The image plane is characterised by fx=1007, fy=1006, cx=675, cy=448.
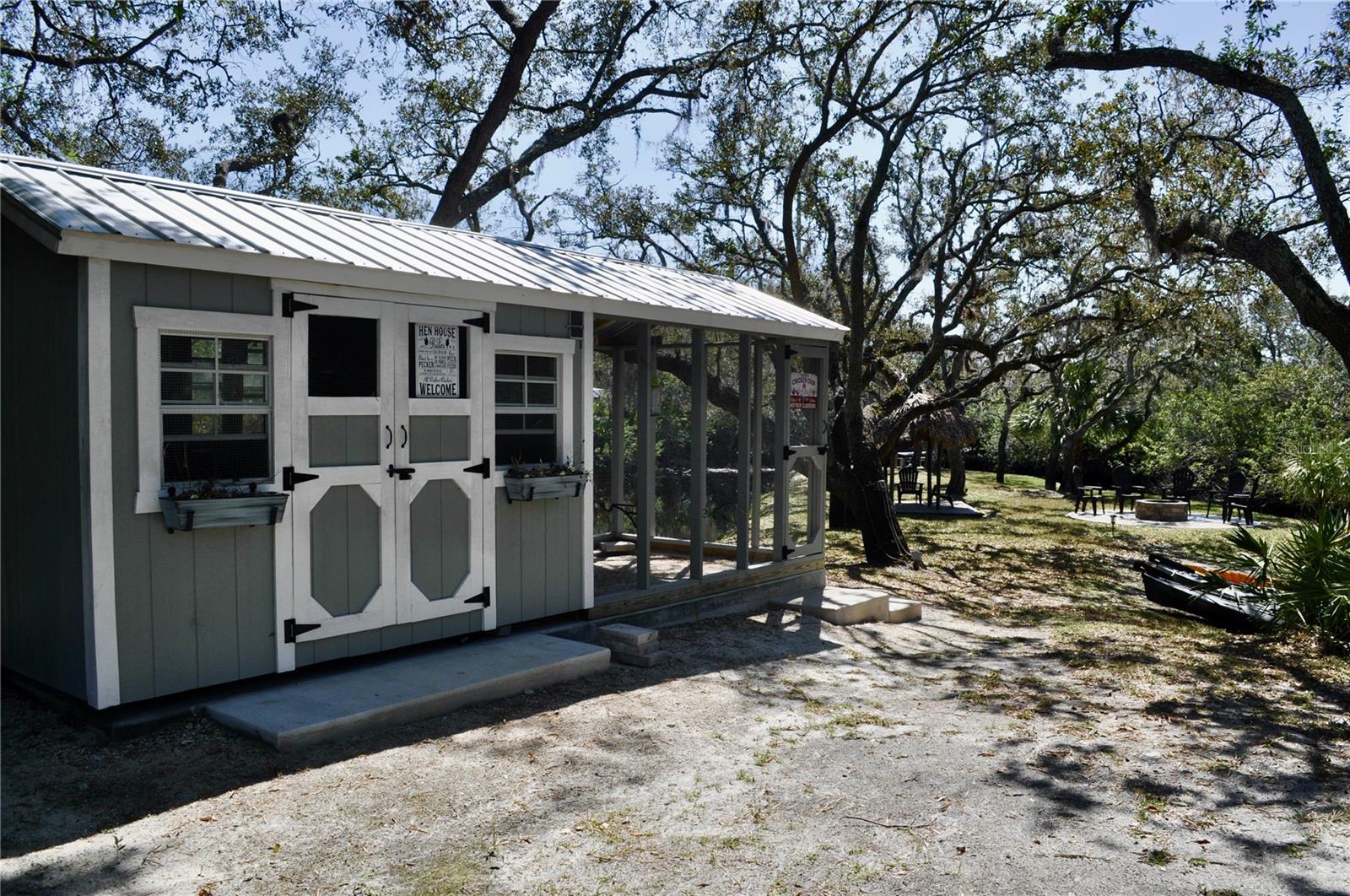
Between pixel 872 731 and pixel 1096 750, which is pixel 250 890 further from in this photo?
pixel 1096 750

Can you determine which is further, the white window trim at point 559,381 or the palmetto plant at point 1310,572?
the palmetto plant at point 1310,572

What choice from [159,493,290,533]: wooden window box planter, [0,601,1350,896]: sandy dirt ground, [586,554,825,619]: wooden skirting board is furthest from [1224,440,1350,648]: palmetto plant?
[159,493,290,533]: wooden window box planter

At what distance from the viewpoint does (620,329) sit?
9.28 meters

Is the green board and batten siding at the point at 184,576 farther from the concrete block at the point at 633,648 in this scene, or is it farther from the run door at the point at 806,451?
the run door at the point at 806,451

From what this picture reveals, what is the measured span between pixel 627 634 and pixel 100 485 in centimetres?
340

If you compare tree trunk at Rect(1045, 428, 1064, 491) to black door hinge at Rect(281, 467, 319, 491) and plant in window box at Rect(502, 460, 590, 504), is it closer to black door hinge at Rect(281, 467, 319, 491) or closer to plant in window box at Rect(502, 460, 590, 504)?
plant in window box at Rect(502, 460, 590, 504)

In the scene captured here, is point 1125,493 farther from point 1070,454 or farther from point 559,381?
point 559,381

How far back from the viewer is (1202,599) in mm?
9633

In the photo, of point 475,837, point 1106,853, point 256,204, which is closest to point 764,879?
point 475,837

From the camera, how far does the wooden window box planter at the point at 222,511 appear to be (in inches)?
194

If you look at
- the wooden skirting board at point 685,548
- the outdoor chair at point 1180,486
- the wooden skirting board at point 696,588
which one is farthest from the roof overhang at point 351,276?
the outdoor chair at point 1180,486

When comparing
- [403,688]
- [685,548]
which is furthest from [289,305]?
[685,548]

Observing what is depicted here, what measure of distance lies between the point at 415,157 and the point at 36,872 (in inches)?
605

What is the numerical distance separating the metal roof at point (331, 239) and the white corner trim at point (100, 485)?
1.07 ft
